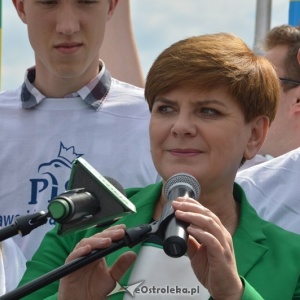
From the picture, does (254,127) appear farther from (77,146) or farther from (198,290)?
(77,146)

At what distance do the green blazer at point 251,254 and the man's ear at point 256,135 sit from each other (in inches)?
6.9

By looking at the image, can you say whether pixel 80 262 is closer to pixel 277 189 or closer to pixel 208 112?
pixel 208 112

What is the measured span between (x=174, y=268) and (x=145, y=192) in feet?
1.33

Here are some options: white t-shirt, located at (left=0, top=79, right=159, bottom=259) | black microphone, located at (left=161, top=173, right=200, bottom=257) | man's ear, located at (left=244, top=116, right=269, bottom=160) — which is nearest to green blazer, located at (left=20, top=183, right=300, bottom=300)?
man's ear, located at (left=244, top=116, right=269, bottom=160)

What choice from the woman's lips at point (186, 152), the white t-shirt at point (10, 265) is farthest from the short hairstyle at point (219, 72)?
the white t-shirt at point (10, 265)

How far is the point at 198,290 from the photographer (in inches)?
117

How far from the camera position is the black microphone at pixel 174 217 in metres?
2.29

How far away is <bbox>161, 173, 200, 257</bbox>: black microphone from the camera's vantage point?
2.29 meters

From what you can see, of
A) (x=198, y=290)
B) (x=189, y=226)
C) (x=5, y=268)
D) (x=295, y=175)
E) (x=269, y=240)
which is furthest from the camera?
(x=295, y=175)

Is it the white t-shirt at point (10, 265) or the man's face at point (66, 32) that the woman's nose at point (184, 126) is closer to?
the white t-shirt at point (10, 265)

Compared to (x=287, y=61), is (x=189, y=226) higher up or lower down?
higher up

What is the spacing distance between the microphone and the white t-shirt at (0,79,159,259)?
1.65m

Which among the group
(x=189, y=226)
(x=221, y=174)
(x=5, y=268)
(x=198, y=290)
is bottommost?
(x=5, y=268)

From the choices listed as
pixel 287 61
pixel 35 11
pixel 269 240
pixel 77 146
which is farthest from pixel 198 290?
pixel 287 61
